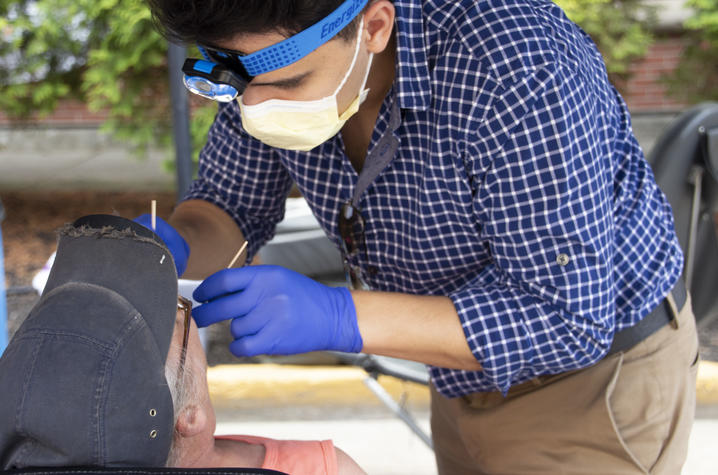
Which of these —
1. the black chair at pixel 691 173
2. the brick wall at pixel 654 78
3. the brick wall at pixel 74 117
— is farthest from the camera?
the brick wall at pixel 74 117

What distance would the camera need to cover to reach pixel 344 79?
141 centimetres

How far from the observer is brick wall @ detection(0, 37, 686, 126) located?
6.14 metres

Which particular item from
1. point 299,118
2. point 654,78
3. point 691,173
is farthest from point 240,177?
point 654,78

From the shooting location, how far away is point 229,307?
4.50ft

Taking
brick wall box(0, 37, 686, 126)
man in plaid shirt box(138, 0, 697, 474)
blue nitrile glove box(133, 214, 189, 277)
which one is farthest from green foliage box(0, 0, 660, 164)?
man in plaid shirt box(138, 0, 697, 474)

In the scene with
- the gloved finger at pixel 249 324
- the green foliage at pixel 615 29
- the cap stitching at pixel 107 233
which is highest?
the cap stitching at pixel 107 233

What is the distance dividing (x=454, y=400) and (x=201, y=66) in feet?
3.31

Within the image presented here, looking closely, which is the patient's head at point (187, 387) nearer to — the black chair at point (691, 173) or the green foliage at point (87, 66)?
the black chair at point (691, 173)

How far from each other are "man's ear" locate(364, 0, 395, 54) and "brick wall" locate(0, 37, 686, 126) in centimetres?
499

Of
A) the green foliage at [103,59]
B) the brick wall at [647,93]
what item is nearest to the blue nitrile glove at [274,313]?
the green foliage at [103,59]

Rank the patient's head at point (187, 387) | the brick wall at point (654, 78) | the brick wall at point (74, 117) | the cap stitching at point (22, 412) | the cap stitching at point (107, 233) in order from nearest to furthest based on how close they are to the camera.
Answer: the cap stitching at point (22, 412) → the cap stitching at point (107, 233) → the patient's head at point (187, 387) → the brick wall at point (654, 78) → the brick wall at point (74, 117)

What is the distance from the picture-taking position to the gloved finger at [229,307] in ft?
4.51

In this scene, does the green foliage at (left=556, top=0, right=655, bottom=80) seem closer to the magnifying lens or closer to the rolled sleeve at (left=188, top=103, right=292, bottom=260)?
the rolled sleeve at (left=188, top=103, right=292, bottom=260)

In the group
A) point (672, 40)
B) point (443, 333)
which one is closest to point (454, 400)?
point (443, 333)
